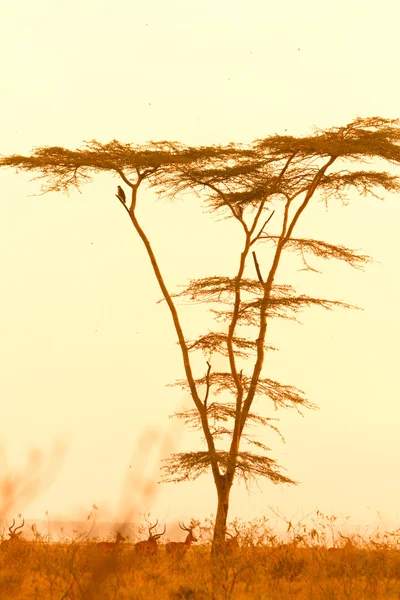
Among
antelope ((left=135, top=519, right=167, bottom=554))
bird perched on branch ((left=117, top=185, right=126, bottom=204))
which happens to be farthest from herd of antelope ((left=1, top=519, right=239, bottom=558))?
bird perched on branch ((left=117, top=185, right=126, bottom=204))

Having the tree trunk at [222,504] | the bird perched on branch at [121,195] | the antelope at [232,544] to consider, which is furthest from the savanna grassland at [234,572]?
the bird perched on branch at [121,195]

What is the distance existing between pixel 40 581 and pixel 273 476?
6.89 metres

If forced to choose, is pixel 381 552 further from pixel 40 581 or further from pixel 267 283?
pixel 267 283

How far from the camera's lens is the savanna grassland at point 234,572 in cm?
798

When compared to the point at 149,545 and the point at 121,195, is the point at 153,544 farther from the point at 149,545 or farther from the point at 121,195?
the point at 121,195

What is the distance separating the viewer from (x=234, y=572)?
27.8 feet

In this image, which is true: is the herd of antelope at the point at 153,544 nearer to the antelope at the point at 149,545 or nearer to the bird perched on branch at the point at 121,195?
the antelope at the point at 149,545

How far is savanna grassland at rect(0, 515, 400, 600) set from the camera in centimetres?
798

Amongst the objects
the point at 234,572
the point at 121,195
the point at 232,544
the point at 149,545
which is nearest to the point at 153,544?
the point at 149,545

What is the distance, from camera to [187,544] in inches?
482

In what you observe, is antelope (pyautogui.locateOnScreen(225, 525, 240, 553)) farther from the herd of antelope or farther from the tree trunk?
the tree trunk

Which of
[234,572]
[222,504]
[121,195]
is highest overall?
[121,195]

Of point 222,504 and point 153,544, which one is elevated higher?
point 222,504

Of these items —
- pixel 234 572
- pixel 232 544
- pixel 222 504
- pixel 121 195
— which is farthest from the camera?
pixel 121 195
